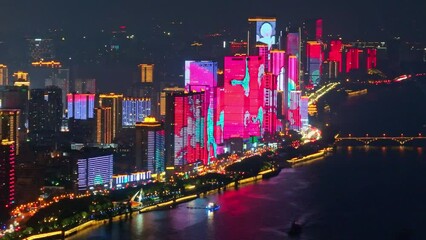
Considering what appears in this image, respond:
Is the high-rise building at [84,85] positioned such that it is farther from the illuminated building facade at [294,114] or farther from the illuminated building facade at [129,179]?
the illuminated building facade at [129,179]

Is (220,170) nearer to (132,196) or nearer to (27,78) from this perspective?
(132,196)

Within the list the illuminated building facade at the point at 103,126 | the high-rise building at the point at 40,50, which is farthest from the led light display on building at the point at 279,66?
the high-rise building at the point at 40,50

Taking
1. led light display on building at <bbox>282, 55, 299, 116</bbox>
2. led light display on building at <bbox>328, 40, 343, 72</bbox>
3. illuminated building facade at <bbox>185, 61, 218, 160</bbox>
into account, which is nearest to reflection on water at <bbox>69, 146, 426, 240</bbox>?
illuminated building facade at <bbox>185, 61, 218, 160</bbox>

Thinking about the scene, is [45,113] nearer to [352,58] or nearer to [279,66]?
[279,66]

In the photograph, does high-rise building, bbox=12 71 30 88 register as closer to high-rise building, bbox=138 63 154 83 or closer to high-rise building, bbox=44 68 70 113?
high-rise building, bbox=44 68 70 113

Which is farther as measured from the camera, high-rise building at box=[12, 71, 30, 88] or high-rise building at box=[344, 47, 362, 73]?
Answer: high-rise building at box=[344, 47, 362, 73]

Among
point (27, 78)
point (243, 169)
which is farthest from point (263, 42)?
point (243, 169)

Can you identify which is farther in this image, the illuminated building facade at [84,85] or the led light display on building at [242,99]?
the illuminated building facade at [84,85]
